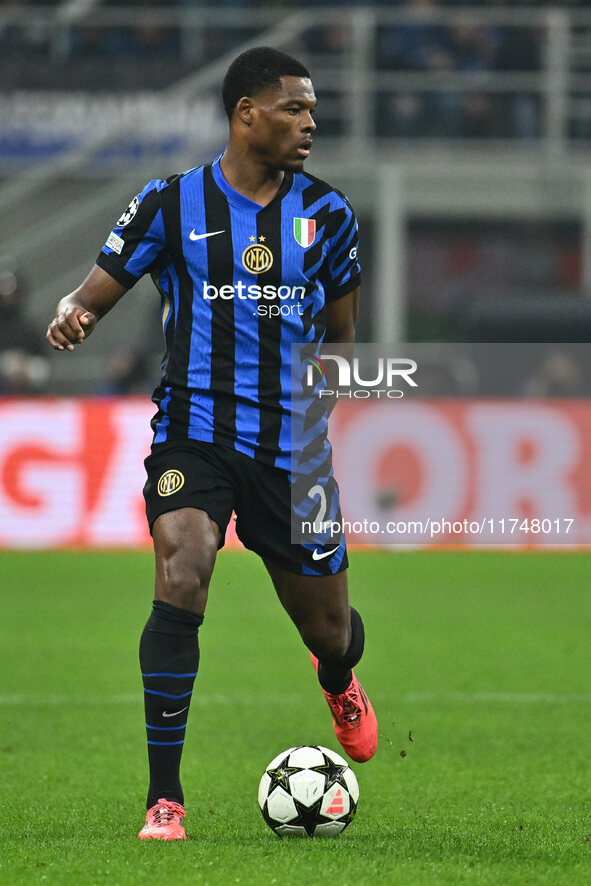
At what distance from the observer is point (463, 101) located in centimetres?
1645

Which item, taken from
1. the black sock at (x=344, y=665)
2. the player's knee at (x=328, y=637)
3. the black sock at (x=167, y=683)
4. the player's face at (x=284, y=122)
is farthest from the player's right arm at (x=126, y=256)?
the black sock at (x=344, y=665)

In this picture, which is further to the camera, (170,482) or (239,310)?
(239,310)

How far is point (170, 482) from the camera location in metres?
3.95

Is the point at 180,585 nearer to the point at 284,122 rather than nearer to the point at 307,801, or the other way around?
the point at 307,801

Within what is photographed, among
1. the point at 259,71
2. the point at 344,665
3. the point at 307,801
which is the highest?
the point at 259,71

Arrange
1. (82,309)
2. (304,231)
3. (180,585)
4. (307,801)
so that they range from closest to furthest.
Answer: (180,585) → (307,801) → (82,309) → (304,231)

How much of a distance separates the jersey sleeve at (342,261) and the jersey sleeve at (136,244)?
512 mm

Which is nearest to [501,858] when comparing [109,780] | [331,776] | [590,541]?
[331,776]

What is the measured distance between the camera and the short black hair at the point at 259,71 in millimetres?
4129

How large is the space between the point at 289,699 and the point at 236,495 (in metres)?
2.62

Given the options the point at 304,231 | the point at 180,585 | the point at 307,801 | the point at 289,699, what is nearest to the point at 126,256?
the point at 304,231

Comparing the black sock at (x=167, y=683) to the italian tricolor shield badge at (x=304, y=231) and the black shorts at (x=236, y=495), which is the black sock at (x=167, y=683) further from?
the italian tricolor shield badge at (x=304, y=231)

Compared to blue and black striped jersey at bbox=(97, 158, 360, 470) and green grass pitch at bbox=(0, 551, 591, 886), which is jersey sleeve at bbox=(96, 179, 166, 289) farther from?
green grass pitch at bbox=(0, 551, 591, 886)

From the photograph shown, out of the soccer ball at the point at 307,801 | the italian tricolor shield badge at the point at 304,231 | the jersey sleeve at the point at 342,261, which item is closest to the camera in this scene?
the soccer ball at the point at 307,801
